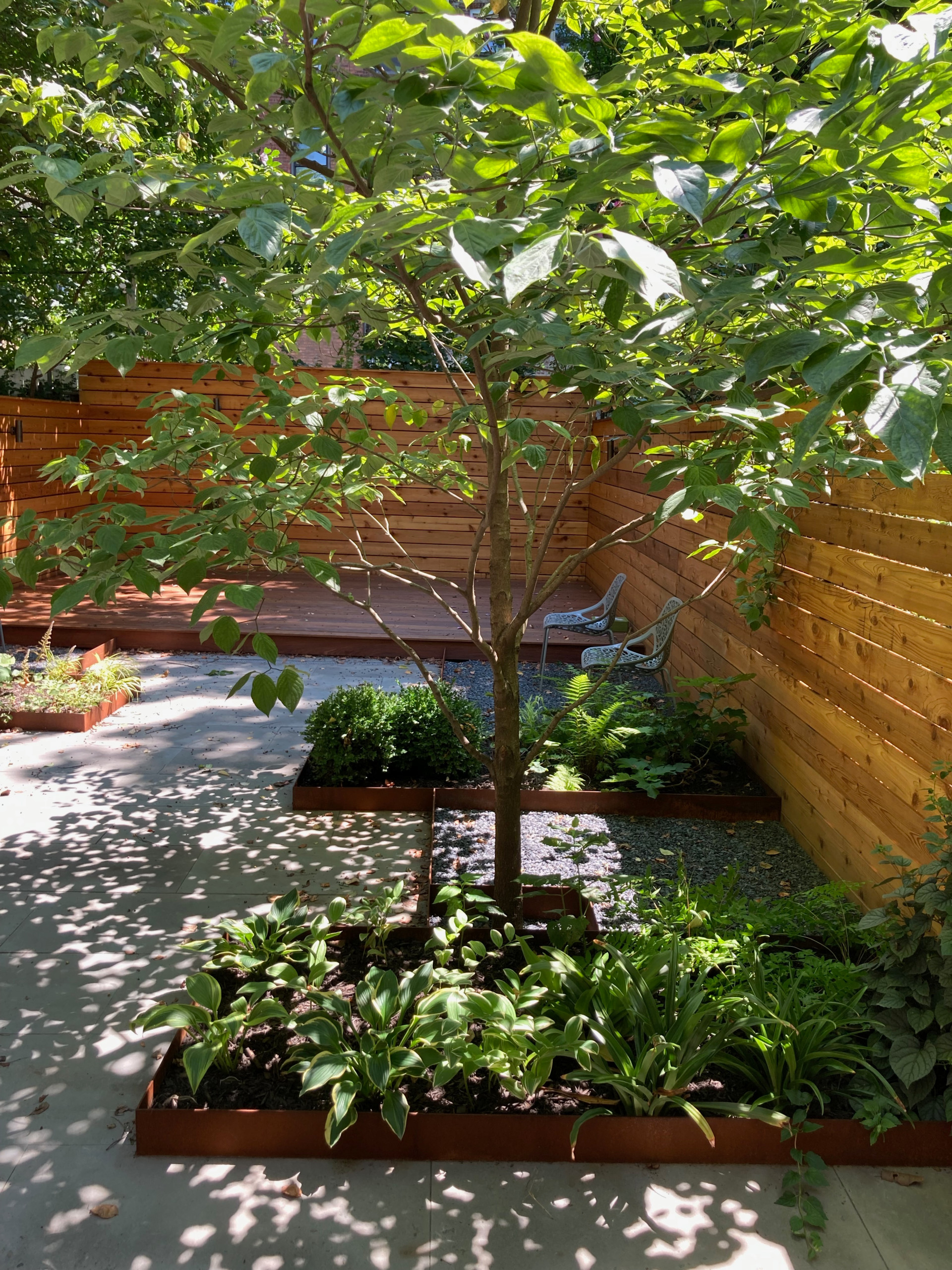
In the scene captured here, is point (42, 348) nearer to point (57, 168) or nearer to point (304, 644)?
point (57, 168)

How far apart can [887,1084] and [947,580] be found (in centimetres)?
142

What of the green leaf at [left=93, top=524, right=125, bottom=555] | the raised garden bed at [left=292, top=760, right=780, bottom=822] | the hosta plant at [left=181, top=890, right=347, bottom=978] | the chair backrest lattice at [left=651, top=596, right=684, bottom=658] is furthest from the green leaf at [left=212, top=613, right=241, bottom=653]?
the chair backrest lattice at [left=651, top=596, right=684, bottom=658]

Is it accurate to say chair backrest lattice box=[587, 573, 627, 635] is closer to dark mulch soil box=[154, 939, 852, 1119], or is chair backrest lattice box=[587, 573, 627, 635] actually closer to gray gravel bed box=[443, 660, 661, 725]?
gray gravel bed box=[443, 660, 661, 725]

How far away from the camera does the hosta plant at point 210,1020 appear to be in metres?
2.24

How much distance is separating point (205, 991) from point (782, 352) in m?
2.15

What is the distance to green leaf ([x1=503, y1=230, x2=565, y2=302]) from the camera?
82cm

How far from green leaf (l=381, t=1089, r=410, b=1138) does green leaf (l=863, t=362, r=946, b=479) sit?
185 centimetres

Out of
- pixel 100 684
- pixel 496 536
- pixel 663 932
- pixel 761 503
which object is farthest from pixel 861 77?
pixel 100 684

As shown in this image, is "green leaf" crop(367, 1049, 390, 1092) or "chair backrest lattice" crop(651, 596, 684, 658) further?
"chair backrest lattice" crop(651, 596, 684, 658)

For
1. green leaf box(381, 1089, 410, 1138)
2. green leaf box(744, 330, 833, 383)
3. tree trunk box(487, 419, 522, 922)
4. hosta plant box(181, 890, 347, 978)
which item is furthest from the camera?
tree trunk box(487, 419, 522, 922)

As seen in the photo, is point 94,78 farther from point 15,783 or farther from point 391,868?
point 15,783

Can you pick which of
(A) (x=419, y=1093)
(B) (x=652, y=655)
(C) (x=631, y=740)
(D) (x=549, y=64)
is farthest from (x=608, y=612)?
(D) (x=549, y=64)

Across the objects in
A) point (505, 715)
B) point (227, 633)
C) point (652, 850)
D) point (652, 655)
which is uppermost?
point (227, 633)

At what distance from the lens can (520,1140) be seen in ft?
7.11
